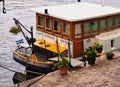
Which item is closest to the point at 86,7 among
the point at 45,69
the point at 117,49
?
the point at 117,49

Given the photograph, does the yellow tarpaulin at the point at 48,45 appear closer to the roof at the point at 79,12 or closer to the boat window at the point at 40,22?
the boat window at the point at 40,22

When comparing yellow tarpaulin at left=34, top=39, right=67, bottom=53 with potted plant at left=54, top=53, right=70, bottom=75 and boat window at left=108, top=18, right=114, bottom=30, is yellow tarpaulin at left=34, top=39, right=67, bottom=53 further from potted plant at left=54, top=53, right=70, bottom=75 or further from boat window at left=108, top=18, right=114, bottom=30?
boat window at left=108, top=18, right=114, bottom=30

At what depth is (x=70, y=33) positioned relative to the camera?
67.3 feet

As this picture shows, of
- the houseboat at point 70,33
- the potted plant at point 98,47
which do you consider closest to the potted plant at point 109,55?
the potted plant at point 98,47

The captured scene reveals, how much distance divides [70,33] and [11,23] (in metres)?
23.2

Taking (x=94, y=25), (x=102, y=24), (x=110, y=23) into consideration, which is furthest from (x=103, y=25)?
(x=94, y=25)

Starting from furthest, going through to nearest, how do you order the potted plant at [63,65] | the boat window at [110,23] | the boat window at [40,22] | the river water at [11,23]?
1. the river water at [11,23]
2. the boat window at [40,22]
3. the boat window at [110,23]
4. the potted plant at [63,65]

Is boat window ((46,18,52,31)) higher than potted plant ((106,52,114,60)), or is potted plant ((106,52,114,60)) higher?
boat window ((46,18,52,31))

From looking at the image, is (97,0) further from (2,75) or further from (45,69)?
(45,69)

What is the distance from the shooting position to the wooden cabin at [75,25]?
20672 mm

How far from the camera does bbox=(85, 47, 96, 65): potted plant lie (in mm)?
19453

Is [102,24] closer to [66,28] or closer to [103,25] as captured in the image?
[103,25]

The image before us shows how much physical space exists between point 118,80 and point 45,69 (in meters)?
4.46

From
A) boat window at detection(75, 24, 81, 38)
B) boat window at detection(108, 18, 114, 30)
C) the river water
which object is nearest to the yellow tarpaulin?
boat window at detection(75, 24, 81, 38)
